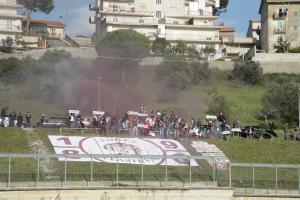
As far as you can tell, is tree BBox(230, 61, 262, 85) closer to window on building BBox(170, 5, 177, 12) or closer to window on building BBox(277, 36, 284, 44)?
window on building BBox(277, 36, 284, 44)

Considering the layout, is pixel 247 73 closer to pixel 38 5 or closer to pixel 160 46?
pixel 160 46

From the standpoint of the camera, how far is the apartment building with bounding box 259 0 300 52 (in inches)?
4250

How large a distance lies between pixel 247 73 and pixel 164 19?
987 inches

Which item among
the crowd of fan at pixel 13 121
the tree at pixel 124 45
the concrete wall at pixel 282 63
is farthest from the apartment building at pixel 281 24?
the crowd of fan at pixel 13 121

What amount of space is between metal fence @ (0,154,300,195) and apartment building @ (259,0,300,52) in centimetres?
7436

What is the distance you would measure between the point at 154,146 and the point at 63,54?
155 ft

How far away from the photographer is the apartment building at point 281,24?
108 metres

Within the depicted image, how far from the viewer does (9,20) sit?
103m

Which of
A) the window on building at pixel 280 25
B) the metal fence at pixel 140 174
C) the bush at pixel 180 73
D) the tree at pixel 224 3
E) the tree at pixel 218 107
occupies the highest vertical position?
the tree at pixel 224 3

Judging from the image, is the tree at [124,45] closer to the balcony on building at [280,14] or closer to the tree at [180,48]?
the tree at [180,48]

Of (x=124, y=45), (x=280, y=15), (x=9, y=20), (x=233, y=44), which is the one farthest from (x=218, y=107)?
(x=233, y=44)

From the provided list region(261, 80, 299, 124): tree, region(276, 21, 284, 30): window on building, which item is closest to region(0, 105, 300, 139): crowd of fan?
region(261, 80, 299, 124): tree

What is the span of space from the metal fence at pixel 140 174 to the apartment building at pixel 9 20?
7054 centimetres

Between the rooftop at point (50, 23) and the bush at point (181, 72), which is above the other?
the rooftop at point (50, 23)
